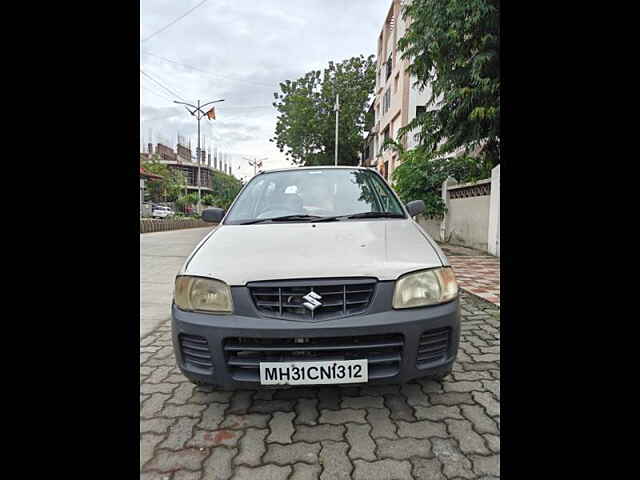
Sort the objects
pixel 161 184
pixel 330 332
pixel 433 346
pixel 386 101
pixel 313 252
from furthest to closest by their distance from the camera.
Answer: pixel 161 184 → pixel 386 101 → pixel 313 252 → pixel 433 346 → pixel 330 332

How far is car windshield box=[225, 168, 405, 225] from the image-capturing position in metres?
2.63

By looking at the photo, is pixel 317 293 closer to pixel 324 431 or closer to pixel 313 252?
pixel 313 252


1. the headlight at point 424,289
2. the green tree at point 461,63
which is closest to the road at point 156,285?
the headlight at point 424,289

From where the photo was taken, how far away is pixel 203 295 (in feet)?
6.00

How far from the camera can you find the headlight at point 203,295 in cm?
179

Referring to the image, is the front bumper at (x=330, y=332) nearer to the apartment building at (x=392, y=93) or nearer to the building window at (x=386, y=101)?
the apartment building at (x=392, y=93)

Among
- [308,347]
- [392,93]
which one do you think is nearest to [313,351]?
[308,347]

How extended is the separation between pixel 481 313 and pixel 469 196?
5.54 m

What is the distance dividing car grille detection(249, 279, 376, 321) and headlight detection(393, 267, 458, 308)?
146mm

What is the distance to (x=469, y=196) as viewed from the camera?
867cm

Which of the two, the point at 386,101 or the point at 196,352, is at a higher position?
the point at 386,101

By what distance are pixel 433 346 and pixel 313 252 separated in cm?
77
